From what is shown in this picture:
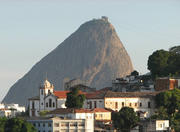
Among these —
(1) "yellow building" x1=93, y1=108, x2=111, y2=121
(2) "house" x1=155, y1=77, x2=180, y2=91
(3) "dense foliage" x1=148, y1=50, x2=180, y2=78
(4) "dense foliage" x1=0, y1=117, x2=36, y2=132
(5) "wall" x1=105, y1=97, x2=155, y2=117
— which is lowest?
(4) "dense foliage" x1=0, y1=117, x2=36, y2=132

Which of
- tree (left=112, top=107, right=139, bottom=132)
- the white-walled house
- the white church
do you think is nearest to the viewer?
tree (left=112, top=107, right=139, bottom=132)

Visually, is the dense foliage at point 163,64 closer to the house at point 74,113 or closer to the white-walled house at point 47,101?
the white-walled house at point 47,101

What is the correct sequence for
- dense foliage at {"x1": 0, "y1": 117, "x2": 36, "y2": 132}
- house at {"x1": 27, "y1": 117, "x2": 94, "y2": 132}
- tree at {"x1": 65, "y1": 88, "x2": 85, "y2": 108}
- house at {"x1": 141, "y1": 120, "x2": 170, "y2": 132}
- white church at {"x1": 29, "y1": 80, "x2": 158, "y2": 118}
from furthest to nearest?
1. white church at {"x1": 29, "y1": 80, "x2": 158, "y2": 118}
2. tree at {"x1": 65, "y1": 88, "x2": 85, "y2": 108}
3. house at {"x1": 141, "y1": 120, "x2": 170, "y2": 132}
4. house at {"x1": 27, "y1": 117, "x2": 94, "y2": 132}
5. dense foliage at {"x1": 0, "y1": 117, "x2": 36, "y2": 132}

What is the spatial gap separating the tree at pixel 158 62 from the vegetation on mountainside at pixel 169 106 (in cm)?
1867

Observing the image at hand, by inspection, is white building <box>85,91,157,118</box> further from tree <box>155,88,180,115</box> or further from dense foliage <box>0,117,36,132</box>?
dense foliage <box>0,117,36,132</box>

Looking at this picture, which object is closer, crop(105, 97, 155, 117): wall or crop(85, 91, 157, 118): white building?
crop(85, 91, 157, 118): white building

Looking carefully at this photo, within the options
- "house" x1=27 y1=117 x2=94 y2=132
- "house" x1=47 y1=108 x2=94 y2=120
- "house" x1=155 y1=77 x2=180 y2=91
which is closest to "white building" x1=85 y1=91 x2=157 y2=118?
"house" x1=155 y1=77 x2=180 y2=91

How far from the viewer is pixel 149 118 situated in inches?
5276

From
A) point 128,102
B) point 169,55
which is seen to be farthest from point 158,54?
point 128,102

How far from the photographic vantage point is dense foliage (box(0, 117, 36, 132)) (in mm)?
118688

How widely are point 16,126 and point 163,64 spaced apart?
152 ft

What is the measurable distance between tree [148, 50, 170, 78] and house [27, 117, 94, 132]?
33.1m

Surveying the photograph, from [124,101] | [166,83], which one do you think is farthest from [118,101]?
[166,83]

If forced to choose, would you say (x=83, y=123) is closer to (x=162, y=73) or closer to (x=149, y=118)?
→ (x=149, y=118)
